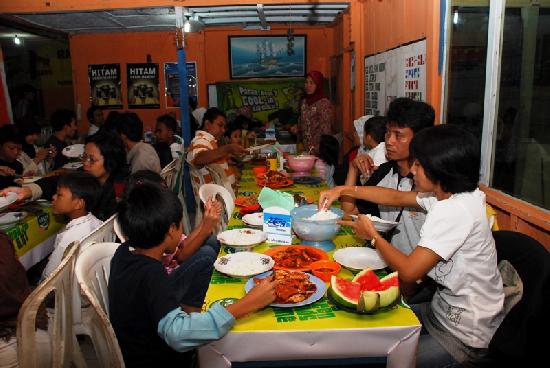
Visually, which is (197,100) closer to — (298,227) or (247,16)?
(247,16)

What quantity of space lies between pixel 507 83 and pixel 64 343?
2.87 m

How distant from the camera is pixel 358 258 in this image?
7.14 feet

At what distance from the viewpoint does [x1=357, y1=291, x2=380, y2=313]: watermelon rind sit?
1616 millimetres

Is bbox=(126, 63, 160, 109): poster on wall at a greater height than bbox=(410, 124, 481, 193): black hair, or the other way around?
bbox=(126, 63, 160, 109): poster on wall

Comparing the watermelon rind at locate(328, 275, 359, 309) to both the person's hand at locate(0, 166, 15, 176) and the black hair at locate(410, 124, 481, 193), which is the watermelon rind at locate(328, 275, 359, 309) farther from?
the person's hand at locate(0, 166, 15, 176)

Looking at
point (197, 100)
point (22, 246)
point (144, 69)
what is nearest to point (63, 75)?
point (144, 69)

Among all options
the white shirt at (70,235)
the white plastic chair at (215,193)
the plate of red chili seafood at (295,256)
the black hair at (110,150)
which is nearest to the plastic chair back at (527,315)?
the plate of red chili seafood at (295,256)

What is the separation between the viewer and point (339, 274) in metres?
2.06

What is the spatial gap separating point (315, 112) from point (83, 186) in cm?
391

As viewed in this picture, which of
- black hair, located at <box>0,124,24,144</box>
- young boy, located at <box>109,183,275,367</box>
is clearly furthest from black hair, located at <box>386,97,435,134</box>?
black hair, located at <box>0,124,24,144</box>

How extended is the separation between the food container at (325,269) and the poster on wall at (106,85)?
29.5 feet

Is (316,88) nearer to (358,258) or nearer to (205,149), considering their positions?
(205,149)

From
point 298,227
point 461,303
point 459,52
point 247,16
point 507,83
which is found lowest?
point 461,303

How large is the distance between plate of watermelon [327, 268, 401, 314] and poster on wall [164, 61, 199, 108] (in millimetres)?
8551
